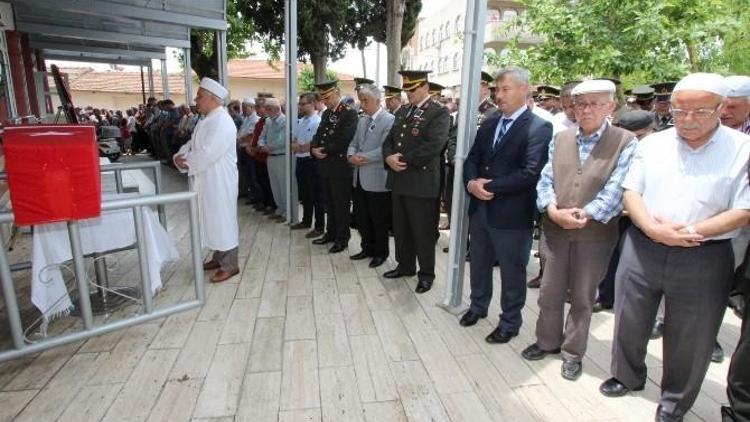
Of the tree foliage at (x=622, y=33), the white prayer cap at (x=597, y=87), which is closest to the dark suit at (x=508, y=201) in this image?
the white prayer cap at (x=597, y=87)

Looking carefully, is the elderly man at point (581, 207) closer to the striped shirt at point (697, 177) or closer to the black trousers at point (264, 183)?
the striped shirt at point (697, 177)

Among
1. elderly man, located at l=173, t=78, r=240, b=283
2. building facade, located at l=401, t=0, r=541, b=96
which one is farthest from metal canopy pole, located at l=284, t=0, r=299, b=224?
building facade, located at l=401, t=0, r=541, b=96

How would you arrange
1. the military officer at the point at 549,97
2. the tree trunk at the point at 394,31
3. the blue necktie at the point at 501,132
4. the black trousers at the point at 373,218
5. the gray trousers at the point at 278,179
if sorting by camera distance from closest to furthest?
the blue necktie at the point at 501,132, the black trousers at the point at 373,218, the military officer at the point at 549,97, the gray trousers at the point at 278,179, the tree trunk at the point at 394,31

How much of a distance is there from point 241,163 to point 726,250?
22.2 feet

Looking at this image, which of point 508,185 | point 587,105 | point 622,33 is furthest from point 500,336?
point 622,33

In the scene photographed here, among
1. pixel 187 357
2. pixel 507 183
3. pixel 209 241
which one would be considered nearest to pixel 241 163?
pixel 209 241

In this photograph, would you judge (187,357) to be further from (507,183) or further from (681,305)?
(681,305)

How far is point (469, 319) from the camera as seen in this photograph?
329 cm

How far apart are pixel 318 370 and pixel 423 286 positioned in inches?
56.7

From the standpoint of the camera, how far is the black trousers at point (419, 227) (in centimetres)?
385

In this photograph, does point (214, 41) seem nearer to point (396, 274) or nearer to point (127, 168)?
point (127, 168)

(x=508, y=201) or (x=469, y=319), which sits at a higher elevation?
(x=508, y=201)

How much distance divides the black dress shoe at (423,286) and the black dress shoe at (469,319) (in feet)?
2.00

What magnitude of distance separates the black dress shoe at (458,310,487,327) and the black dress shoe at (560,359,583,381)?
0.72 meters
